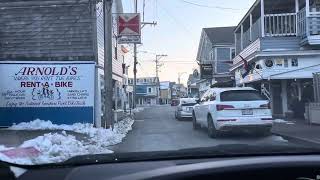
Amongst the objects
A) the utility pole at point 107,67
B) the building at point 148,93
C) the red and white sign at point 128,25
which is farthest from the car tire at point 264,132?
the building at point 148,93

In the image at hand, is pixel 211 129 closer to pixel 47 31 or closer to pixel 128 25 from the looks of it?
pixel 47 31

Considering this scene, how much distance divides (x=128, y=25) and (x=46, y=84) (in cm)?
620

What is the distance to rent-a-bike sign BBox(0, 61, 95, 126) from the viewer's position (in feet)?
77.8

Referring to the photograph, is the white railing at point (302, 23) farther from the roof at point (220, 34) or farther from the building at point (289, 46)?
the roof at point (220, 34)

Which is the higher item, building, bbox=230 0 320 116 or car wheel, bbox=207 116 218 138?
building, bbox=230 0 320 116

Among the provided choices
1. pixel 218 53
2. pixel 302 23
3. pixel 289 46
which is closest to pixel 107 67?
pixel 302 23

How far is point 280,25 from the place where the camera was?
29.7 meters

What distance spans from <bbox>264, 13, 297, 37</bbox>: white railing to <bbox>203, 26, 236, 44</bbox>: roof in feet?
83.6

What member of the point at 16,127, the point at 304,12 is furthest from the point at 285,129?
the point at 16,127

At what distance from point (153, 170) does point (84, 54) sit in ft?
75.9

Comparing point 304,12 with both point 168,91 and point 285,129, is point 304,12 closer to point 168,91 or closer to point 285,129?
point 285,129

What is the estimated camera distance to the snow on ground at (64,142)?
1368cm

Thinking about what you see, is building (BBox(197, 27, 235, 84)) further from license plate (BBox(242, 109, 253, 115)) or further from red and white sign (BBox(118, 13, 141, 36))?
license plate (BBox(242, 109, 253, 115))

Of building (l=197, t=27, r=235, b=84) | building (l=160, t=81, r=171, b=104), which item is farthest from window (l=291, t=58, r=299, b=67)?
building (l=160, t=81, r=171, b=104)
